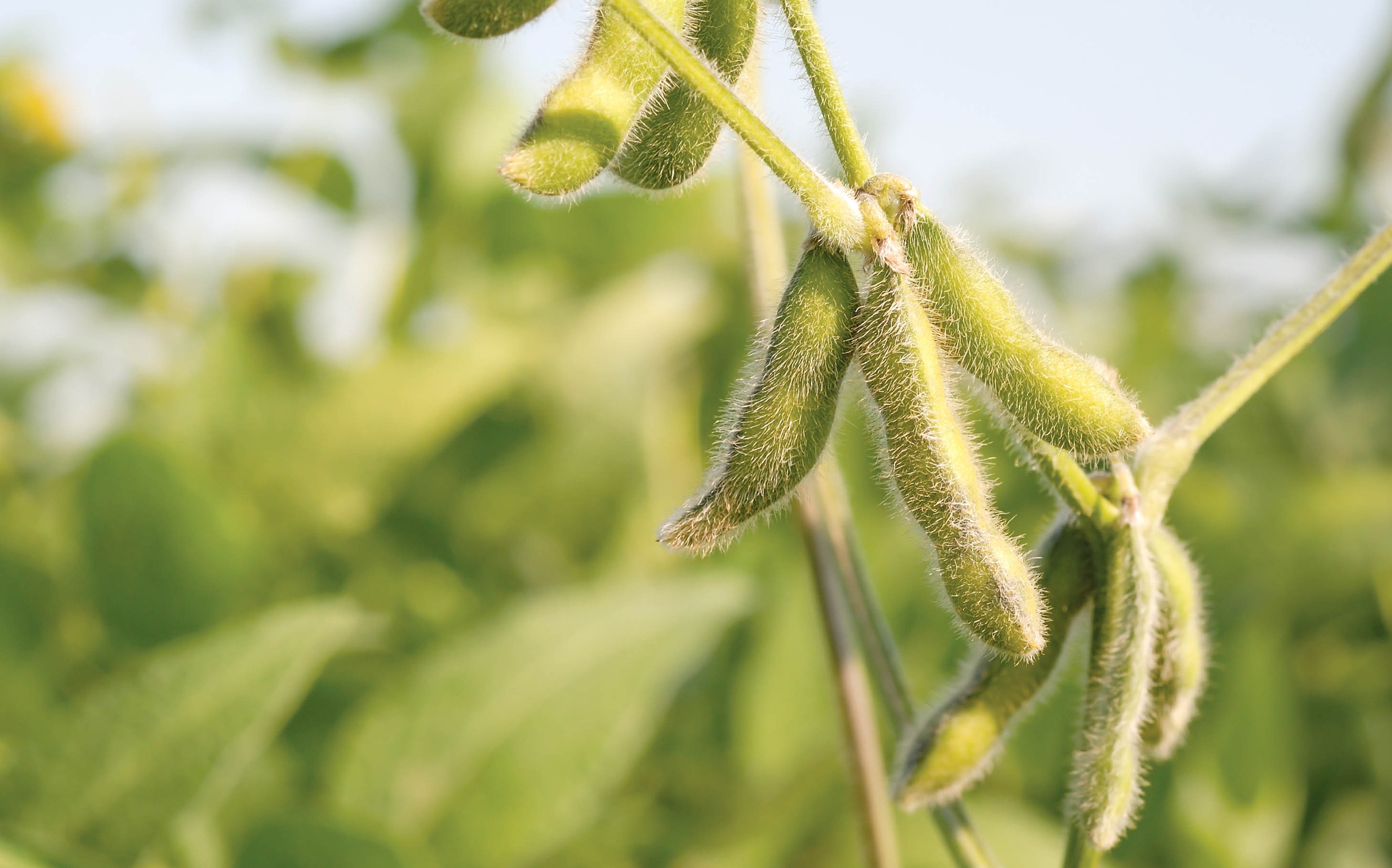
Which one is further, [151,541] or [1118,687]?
[151,541]

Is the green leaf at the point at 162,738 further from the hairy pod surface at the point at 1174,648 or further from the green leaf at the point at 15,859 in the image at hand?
the hairy pod surface at the point at 1174,648

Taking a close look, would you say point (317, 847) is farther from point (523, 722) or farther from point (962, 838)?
point (962, 838)

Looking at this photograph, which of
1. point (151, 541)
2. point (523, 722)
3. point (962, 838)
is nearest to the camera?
point (962, 838)

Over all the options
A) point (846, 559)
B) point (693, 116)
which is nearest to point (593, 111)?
point (693, 116)

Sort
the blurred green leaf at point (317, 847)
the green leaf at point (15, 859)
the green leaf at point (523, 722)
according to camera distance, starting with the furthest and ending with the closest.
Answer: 1. the green leaf at point (523, 722)
2. the blurred green leaf at point (317, 847)
3. the green leaf at point (15, 859)

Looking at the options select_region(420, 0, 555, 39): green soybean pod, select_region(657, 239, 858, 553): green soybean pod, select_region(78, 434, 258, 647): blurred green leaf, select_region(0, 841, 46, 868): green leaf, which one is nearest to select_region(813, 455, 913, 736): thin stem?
select_region(657, 239, 858, 553): green soybean pod

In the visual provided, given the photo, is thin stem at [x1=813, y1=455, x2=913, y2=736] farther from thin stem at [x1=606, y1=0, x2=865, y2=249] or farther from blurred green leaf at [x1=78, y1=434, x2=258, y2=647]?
blurred green leaf at [x1=78, y1=434, x2=258, y2=647]

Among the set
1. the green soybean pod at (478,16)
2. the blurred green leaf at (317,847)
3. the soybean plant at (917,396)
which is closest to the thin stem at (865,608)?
the soybean plant at (917,396)
